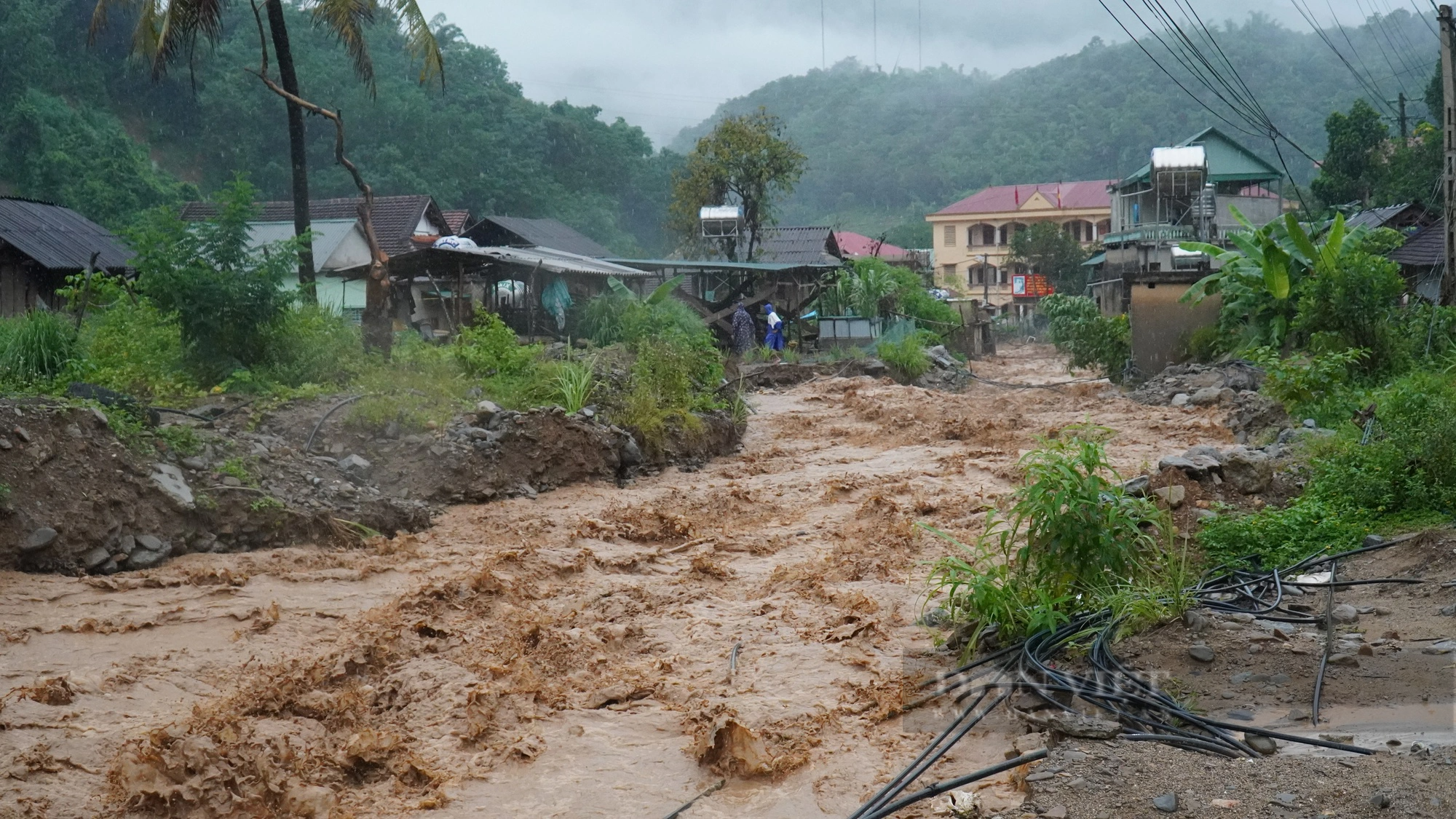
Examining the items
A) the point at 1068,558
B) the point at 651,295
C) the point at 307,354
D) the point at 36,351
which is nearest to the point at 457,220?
the point at 651,295

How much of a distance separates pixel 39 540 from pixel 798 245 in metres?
33.2

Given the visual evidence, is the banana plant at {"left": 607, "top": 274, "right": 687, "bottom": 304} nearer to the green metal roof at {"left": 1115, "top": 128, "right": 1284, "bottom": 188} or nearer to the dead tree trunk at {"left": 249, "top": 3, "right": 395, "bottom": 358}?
the dead tree trunk at {"left": 249, "top": 3, "right": 395, "bottom": 358}

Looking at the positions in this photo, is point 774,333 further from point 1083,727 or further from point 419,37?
point 1083,727

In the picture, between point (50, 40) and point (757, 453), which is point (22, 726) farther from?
point (50, 40)

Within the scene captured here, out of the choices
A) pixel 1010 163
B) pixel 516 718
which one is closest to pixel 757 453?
pixel 516 718

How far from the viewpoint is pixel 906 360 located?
2302cm

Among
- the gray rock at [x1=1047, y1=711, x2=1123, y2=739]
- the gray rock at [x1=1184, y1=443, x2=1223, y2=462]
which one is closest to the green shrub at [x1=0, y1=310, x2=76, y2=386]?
the gray rock at [x1=1047, y1=711, x2=1123, y2=739]

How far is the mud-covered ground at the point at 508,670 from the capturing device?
469 cm

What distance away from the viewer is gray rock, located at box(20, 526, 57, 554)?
7212 mm

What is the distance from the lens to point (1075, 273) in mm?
48250

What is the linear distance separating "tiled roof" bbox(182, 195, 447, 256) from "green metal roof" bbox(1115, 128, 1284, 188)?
24.2m

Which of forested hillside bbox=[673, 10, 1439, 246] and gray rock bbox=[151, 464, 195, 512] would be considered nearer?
gray rock bbox=[151, 464, 195, 512]

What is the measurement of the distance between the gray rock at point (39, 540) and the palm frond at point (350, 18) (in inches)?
365

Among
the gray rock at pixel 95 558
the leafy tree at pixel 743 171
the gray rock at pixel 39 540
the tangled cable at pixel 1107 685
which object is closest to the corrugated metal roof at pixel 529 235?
the leafy tree at pixel 743 171
